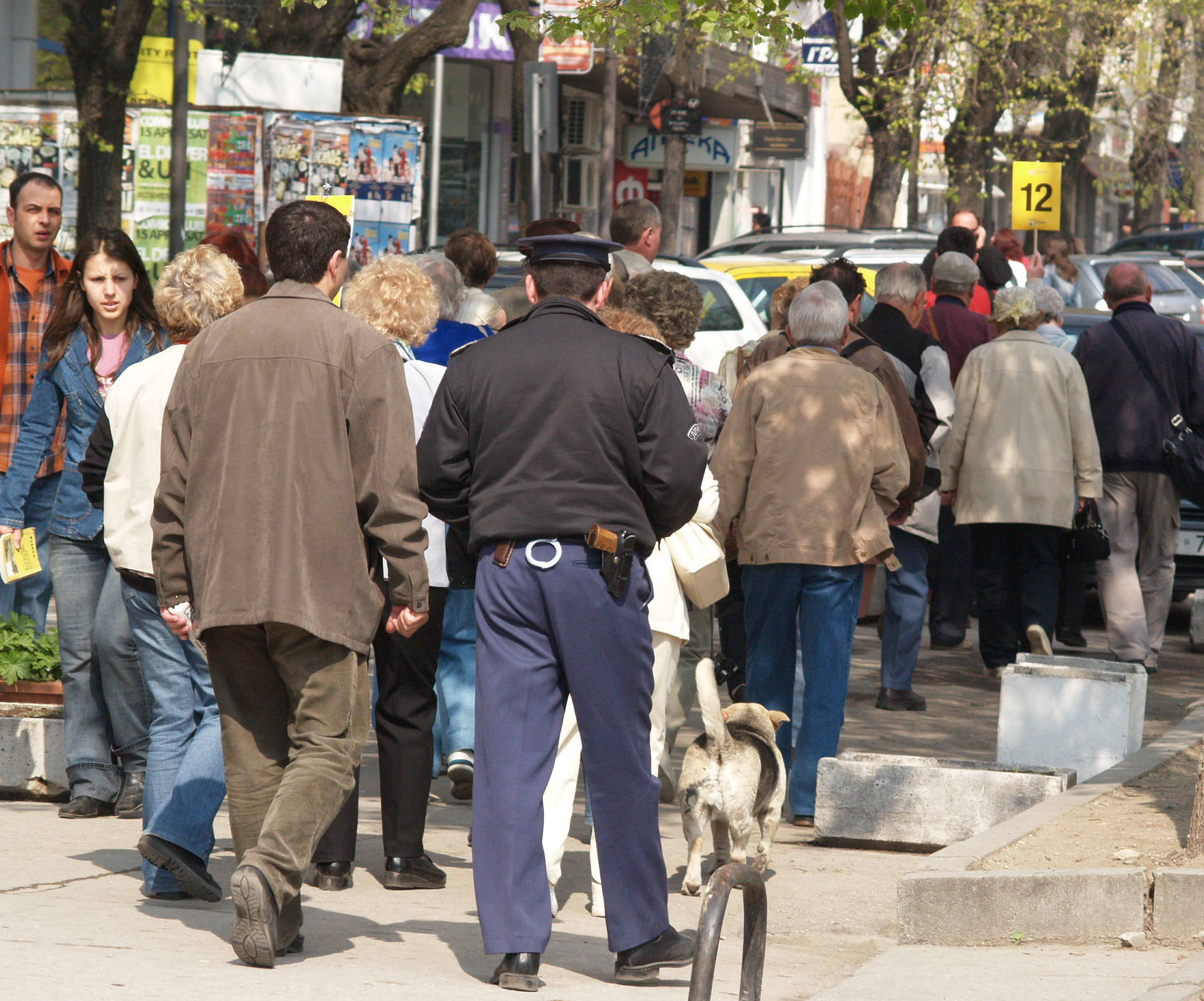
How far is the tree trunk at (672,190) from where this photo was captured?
26781 mm

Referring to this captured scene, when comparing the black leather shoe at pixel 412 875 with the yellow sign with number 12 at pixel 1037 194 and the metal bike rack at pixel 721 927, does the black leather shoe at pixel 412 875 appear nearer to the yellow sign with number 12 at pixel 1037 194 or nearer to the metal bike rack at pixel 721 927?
the metal bike rack at pixel 721 927

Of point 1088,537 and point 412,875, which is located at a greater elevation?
A: point 1088,537

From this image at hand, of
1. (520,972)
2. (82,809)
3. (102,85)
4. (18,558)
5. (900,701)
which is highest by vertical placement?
(102,85)

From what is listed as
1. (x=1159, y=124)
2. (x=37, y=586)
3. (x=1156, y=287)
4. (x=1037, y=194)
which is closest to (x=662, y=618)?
(x=37, y=586)

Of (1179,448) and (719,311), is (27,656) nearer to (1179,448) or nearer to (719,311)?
(1179,448)

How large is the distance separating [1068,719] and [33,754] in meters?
4.04

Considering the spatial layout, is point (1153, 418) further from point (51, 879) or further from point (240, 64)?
point (240, 64)

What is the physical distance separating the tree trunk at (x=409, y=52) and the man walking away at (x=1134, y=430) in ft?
26.0

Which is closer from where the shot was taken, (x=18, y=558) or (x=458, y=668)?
(x=18, y=558)

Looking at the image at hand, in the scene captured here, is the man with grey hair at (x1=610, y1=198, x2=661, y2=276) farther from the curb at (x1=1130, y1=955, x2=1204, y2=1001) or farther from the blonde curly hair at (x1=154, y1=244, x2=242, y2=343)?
the curb at (x1=1130, y1=955, x2=1204, y2=1001)

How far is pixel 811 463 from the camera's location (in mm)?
7020

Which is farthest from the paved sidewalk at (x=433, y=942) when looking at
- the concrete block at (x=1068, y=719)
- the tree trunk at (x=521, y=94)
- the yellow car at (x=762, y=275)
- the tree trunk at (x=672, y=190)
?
the tree trunk at (x=672, y=190)

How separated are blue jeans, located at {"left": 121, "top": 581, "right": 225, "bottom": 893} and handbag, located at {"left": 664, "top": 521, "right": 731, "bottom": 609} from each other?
1509 millimetres

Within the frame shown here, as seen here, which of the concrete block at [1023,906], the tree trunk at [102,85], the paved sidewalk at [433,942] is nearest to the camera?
the paved sidewalk at [433,942]
